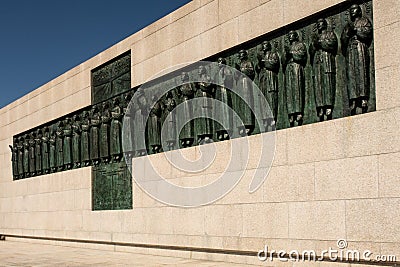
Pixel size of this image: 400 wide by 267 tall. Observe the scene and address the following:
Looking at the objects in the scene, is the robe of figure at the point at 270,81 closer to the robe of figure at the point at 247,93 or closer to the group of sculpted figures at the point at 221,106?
the group of sculpted figures at the point at 221,106

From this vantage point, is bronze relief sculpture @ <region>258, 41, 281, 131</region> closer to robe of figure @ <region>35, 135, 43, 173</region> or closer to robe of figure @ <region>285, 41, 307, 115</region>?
robe of figure @ <region>285, 41, 307, 115</region>

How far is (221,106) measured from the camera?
12.6 m

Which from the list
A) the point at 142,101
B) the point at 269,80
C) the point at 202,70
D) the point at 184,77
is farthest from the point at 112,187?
the point at 269,80

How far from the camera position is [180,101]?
45.1 feet

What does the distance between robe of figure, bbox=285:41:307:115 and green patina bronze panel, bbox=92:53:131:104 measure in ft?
19.7

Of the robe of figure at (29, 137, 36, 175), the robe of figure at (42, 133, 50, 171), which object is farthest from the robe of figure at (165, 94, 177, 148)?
the robe of figure at (29, 137, 36, 175)

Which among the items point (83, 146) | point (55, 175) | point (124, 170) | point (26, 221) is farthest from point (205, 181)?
point (26, 221)

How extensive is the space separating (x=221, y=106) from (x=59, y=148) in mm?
8931

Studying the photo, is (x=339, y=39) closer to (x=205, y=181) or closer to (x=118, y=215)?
(x=205, y=181)

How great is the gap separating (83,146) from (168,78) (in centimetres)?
508

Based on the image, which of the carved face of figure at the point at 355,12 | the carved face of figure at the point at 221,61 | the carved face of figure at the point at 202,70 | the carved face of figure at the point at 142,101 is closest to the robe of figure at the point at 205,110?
the carved face of figure at the point at 202,70

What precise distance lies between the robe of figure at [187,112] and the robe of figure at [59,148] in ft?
23.8

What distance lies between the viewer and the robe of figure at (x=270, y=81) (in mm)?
11234

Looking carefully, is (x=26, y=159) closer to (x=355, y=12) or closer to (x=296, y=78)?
(x=296, y=78)
